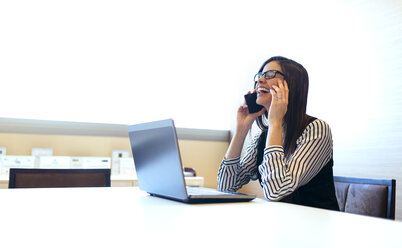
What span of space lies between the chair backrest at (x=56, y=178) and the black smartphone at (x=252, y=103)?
28.1 inches

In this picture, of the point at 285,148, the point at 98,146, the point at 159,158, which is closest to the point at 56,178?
the point at 159,158

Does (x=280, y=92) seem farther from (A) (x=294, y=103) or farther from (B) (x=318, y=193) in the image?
(B) (x=318, y=193)

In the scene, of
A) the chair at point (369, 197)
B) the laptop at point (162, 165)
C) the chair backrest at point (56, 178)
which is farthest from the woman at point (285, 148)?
the chair backrest at point (56, 178)

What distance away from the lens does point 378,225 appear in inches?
32.7

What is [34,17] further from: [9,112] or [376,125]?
[376,125]

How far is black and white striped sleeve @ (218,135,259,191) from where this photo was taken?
1.73m

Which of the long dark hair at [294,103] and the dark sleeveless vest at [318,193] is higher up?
the long dark hair at [294,103]

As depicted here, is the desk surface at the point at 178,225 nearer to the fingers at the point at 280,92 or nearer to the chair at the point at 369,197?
the chair at the point at 369,197

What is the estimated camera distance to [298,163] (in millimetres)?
1371

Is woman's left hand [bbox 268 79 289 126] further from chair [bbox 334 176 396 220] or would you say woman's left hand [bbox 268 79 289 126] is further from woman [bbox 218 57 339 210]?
chair [bbox 334 176 396 220]

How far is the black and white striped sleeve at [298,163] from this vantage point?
4.33 ft

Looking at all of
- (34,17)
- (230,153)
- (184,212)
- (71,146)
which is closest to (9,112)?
(71,146)

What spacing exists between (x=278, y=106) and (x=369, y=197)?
476 millimetres

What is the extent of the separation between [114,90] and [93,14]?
676 mm
